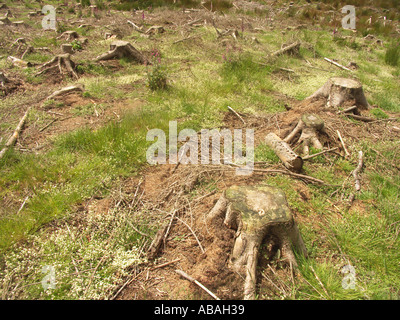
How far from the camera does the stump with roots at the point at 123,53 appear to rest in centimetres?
715

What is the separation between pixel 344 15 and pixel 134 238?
19728 mm

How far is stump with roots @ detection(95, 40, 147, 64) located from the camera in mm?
7148

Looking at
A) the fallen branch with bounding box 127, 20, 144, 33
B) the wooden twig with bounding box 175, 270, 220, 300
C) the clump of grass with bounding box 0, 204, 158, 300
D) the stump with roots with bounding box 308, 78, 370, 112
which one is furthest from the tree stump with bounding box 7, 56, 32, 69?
the stump with roots with bounding box 308, 78, 370, 112

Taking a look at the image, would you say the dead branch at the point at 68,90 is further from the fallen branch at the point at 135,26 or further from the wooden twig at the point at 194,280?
the fallen branch at the point at 135,26

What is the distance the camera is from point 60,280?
2.07 meters

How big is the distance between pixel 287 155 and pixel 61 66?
6203 mm

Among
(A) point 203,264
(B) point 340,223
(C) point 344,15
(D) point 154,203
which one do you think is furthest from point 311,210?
(C) point 344,15

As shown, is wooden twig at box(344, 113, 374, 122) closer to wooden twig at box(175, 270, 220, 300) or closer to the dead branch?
wooden twig at box(175, 270, 220, 300)

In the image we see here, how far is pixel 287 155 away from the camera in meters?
3.51

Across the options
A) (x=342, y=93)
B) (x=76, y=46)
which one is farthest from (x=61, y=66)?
(x=342, y=93)

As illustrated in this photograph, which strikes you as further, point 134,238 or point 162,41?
point 162,41

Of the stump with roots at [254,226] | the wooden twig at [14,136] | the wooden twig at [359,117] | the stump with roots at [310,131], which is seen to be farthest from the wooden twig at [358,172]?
the wooden twig at [14,136]

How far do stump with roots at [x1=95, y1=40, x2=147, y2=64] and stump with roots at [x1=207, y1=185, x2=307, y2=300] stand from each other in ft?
21.2
